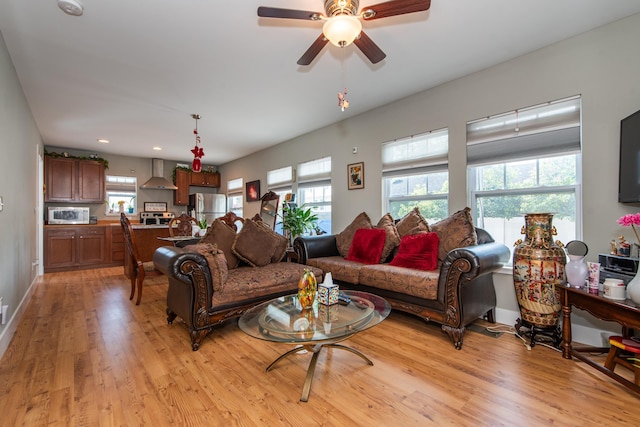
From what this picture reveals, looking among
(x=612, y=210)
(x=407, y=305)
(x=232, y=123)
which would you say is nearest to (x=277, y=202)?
(x=232, y=123)

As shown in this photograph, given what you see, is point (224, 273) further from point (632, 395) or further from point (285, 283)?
point (632, 395)

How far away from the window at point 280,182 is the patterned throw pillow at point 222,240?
2205 mm

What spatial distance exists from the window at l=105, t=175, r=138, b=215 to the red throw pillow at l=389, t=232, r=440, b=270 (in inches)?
258

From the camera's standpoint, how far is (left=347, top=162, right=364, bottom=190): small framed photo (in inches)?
165

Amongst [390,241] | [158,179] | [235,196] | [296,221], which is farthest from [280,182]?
[158,179]

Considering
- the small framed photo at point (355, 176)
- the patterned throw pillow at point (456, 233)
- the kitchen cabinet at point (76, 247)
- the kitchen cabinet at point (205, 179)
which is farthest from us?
the kitchen cabinet at point (205, 179)

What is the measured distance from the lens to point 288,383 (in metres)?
1.84

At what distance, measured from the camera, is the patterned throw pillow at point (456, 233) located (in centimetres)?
274

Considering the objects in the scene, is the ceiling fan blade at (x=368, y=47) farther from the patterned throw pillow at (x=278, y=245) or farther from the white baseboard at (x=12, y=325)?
the white baseboard at (x=12, y=325)

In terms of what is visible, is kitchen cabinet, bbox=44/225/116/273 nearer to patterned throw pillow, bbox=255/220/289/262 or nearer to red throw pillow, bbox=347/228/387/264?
patterned throw pillow, bbox=255/220/289/262

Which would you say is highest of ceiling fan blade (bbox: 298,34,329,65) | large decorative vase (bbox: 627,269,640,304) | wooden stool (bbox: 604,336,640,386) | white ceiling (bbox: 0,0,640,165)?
white ceiling (bbox: 0,0,640,165)

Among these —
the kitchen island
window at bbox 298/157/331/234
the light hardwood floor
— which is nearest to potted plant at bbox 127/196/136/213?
the kitchen island

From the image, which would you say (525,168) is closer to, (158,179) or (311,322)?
(311,322)

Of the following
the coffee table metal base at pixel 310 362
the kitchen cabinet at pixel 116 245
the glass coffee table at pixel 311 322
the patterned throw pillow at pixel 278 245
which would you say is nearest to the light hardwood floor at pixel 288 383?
the coffee table metal base at pixel 310 362
